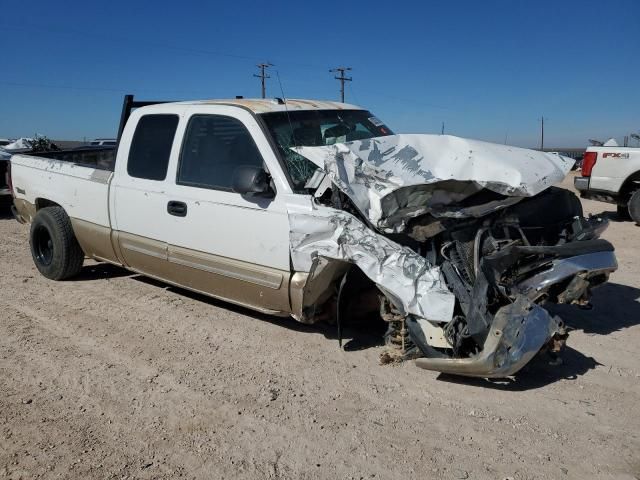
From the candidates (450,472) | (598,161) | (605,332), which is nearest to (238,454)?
(450,472)

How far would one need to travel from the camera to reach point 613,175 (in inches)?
425

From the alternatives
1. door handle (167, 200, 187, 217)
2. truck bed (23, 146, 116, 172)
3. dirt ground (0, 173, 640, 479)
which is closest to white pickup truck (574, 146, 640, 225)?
dirt ground (0, 173, 640, 479)

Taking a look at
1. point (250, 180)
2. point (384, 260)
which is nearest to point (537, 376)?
point (384, 260)

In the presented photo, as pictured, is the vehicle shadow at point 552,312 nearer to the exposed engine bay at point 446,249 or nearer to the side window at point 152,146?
the exposed engine bay at point 446,249

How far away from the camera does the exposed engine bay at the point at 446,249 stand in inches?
140

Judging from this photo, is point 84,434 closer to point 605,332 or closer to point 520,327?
point 520,327

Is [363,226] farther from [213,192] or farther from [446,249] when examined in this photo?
[213,192]

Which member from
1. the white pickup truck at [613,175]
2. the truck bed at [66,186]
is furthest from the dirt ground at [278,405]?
the white pickup truck at [613,175]

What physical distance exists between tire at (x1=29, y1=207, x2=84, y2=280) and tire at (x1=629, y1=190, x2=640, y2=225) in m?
9.15

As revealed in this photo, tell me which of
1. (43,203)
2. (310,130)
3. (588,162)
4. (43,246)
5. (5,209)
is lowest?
(5,209)

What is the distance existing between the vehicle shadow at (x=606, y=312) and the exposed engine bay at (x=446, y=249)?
1210mm

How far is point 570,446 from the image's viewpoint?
3.15m

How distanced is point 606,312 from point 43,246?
235 inches

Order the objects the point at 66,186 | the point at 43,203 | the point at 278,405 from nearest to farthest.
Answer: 1. the point at 278,405
2. the point at 66,186
3. the point at 43,203
